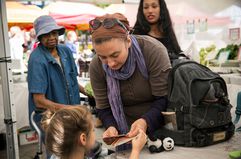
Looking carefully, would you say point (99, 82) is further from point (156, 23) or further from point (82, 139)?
point (156, 23)

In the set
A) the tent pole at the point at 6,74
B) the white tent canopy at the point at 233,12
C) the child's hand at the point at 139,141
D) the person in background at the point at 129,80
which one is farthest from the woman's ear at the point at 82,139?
the white tent canopy at the point at 233,12

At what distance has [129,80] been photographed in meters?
1.27

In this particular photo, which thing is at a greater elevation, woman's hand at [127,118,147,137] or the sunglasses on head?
the sunglasses on head

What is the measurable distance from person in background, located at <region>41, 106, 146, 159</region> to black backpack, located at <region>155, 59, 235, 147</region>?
188 millimetres

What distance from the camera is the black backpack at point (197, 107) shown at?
1.17 meters

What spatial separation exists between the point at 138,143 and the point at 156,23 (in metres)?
0.97

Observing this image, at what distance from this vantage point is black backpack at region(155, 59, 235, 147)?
1.17 m

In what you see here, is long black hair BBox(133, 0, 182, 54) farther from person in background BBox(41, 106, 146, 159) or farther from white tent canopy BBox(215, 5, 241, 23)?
white tent canopy BBox(215, 5, 241, 23)

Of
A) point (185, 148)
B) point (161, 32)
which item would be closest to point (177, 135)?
point (185, 148)

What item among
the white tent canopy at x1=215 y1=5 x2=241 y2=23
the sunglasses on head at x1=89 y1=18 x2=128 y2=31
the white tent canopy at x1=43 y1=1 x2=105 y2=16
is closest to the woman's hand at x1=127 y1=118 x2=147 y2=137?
the sunglasses on head at x1=89 y1=18 x2=128 y2=31

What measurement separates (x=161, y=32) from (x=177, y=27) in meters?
2.64

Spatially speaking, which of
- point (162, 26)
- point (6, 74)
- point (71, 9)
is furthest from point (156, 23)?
point (71, 9)

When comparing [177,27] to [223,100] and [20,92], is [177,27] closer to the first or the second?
[20,92]

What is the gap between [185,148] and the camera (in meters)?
1.20
